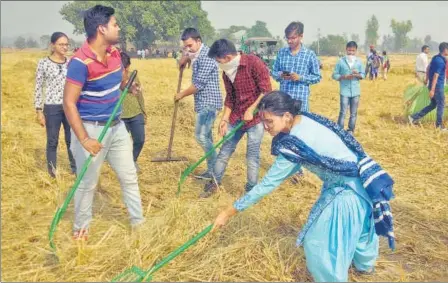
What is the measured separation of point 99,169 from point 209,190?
1.64 meters

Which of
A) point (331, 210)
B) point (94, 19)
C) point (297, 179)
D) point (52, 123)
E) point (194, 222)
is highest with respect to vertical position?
point (94, 19)

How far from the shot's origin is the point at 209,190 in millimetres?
4668

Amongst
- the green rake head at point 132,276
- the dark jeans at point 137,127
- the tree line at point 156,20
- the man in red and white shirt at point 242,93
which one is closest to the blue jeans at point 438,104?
the man in red and white shirt at point 242,93

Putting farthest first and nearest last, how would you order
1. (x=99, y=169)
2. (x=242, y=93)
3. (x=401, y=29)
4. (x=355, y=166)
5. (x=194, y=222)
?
(x=401, y=29), (x=242, y=93), (x=194, y=222), (x=99, y=169), (x=355, y=166)

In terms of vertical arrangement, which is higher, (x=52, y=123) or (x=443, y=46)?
(x=443, y=46)

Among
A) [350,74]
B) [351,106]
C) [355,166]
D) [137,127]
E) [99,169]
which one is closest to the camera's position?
[355,166]

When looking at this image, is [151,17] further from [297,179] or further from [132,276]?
[132,276]

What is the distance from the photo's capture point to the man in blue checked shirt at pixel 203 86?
4.71m

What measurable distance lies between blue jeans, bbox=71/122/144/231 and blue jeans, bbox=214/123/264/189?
1.34 meters

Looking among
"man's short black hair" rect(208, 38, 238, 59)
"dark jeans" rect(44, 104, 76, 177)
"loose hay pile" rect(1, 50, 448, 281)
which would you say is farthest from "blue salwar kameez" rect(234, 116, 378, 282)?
"dark jeans" rect(44, 104, 76, 177)

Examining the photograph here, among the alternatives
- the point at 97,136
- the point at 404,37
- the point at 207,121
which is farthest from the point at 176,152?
the point at 404,37

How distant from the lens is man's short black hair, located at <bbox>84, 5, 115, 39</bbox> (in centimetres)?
301

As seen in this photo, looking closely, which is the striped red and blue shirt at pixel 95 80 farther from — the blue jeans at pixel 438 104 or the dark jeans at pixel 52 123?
the blue jeans at pixel 438 104

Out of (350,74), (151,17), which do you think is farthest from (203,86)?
(151,17)
